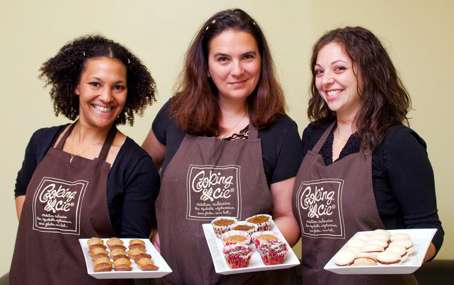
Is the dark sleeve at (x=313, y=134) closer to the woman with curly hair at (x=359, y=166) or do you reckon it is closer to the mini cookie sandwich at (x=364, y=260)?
the woman with curly hair at (x=359, y=166)

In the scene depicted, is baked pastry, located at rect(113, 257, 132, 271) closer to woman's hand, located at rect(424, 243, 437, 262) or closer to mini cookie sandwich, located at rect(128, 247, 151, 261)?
mini cookie sandwich, located at rect(128, 247, 151, 261)

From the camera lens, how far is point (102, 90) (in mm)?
1778

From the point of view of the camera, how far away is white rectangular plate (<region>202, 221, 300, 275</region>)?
4.99ft

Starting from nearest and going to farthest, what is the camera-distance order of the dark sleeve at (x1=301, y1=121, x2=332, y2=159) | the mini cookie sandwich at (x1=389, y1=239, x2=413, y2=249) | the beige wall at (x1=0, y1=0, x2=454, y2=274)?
1. the mini cookie sandwich at (x1=389, y1=239, x2=413, y2=249)
2. the dark sleeve at (x1=301, y1=121, x2=332, y2=159)
3. the beige wall at (x1=0, y1=0, x2=454, y2=274)

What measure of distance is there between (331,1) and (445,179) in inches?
37.4

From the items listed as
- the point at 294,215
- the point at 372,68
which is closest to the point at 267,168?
the point at 294,215

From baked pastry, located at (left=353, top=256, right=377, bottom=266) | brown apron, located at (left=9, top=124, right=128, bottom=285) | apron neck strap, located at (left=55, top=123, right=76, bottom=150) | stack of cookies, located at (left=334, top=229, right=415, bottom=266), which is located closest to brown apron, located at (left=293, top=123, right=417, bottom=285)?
stack of cookies, located at (left=334, top=229, right=415, bottom=266)

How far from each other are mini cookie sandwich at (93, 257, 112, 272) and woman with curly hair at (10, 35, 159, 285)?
0.65 ft

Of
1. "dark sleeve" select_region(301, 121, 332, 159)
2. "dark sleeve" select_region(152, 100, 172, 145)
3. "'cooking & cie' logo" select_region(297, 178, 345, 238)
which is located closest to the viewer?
"'cooking & cie' logo" select_region(297, 178, 345, 238)

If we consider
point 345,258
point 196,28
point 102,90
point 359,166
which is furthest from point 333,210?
point 196,28

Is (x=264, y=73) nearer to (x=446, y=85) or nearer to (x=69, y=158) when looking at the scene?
(x=69, y=158)

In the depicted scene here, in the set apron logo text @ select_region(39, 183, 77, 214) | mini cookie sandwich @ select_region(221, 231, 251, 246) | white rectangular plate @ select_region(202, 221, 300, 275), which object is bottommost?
white rectangular plate @ select_region(202, 221, 300, 275)

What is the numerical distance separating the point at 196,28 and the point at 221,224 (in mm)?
1164

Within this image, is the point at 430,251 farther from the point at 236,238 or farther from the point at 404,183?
the point at 236,238
